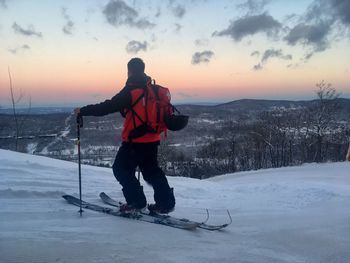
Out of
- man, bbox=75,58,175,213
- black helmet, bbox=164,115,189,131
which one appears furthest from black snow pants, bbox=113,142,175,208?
black helmet, bbox=164,115,189,131

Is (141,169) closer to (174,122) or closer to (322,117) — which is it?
(174,122)

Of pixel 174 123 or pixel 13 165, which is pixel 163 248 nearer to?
pixel 174 123

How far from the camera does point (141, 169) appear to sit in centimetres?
549

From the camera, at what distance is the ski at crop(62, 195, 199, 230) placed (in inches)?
189

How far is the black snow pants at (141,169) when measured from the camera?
5.29 metres

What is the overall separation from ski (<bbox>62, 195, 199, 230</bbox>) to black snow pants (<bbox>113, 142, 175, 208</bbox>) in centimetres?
22

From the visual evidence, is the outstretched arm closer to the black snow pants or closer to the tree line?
the black snow pants

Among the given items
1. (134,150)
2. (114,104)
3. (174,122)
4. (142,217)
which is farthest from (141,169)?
(114,104)

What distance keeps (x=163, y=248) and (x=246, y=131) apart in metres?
84.3

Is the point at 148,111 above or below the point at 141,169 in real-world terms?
above

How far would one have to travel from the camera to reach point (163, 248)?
397 cm

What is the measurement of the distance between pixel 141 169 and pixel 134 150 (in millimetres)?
351

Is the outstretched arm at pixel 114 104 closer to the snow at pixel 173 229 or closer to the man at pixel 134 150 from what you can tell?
the man at pixel 134 150

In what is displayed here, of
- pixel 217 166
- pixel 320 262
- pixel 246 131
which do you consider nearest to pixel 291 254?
pixel 320 262
